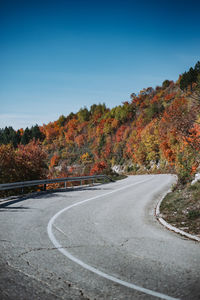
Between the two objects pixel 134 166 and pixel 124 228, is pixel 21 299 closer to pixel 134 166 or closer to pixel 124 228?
pixel 124 228

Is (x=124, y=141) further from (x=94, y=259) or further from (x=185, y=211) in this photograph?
(x=94, y=259)

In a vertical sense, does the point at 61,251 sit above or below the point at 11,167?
below

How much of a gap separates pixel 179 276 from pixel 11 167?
1991 centimetres

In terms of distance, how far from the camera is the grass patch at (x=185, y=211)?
7594 mm

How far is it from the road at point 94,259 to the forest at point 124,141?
636 cm

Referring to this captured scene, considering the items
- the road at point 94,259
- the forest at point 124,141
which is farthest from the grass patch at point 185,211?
the forest at point 124,141

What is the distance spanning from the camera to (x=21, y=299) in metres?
3.42

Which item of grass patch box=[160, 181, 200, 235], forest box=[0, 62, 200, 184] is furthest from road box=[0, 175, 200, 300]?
forest box=[0, 62, 200, 184]

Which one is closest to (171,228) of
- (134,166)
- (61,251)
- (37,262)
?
(61,251)

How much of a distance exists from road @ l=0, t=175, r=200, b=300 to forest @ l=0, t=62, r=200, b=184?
6358 mm

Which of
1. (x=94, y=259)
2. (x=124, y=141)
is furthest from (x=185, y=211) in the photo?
(x=124, y=141)

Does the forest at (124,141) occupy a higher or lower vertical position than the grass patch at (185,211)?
higher

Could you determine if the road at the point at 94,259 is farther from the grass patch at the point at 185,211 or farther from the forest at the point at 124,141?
the forest at the point at 124,141

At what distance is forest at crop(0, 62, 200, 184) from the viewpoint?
45.2 ft
